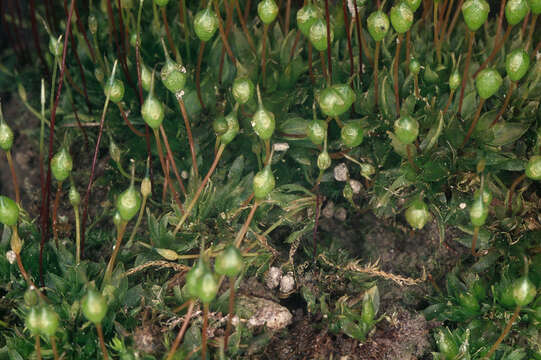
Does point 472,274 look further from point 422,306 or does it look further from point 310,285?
point 310,285

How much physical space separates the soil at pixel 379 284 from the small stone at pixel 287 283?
0.02 m

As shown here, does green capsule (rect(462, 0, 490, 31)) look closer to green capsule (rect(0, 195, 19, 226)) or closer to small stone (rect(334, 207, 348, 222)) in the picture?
small stone (rect(334, 207, 348, 222))

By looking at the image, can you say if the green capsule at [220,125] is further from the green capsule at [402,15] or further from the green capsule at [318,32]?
the green capsule at [402,15]

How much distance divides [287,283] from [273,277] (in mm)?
35

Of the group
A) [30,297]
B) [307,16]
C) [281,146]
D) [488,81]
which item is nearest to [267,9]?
[307,16]

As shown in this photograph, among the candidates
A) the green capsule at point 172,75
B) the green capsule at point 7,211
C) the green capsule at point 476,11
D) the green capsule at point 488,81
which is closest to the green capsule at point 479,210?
the green capsule at point 488,81

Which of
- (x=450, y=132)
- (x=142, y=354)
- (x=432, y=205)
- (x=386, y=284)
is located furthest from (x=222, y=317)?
(x=450, y=132)

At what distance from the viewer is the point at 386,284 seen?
1.33m

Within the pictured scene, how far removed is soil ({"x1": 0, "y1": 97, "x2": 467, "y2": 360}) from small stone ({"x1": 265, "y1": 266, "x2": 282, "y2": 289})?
1 centimetres

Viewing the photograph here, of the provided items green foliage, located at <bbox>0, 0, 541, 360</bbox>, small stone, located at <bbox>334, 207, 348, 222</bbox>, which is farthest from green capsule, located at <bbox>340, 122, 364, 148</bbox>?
small stone, located at <bbox>334, 207, 348, 222</bbox>

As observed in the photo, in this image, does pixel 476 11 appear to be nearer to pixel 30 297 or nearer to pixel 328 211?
pixel 328 211

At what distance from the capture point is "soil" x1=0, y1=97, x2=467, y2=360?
3.96 ft

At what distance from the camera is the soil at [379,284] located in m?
1.21

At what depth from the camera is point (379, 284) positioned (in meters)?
1.32
